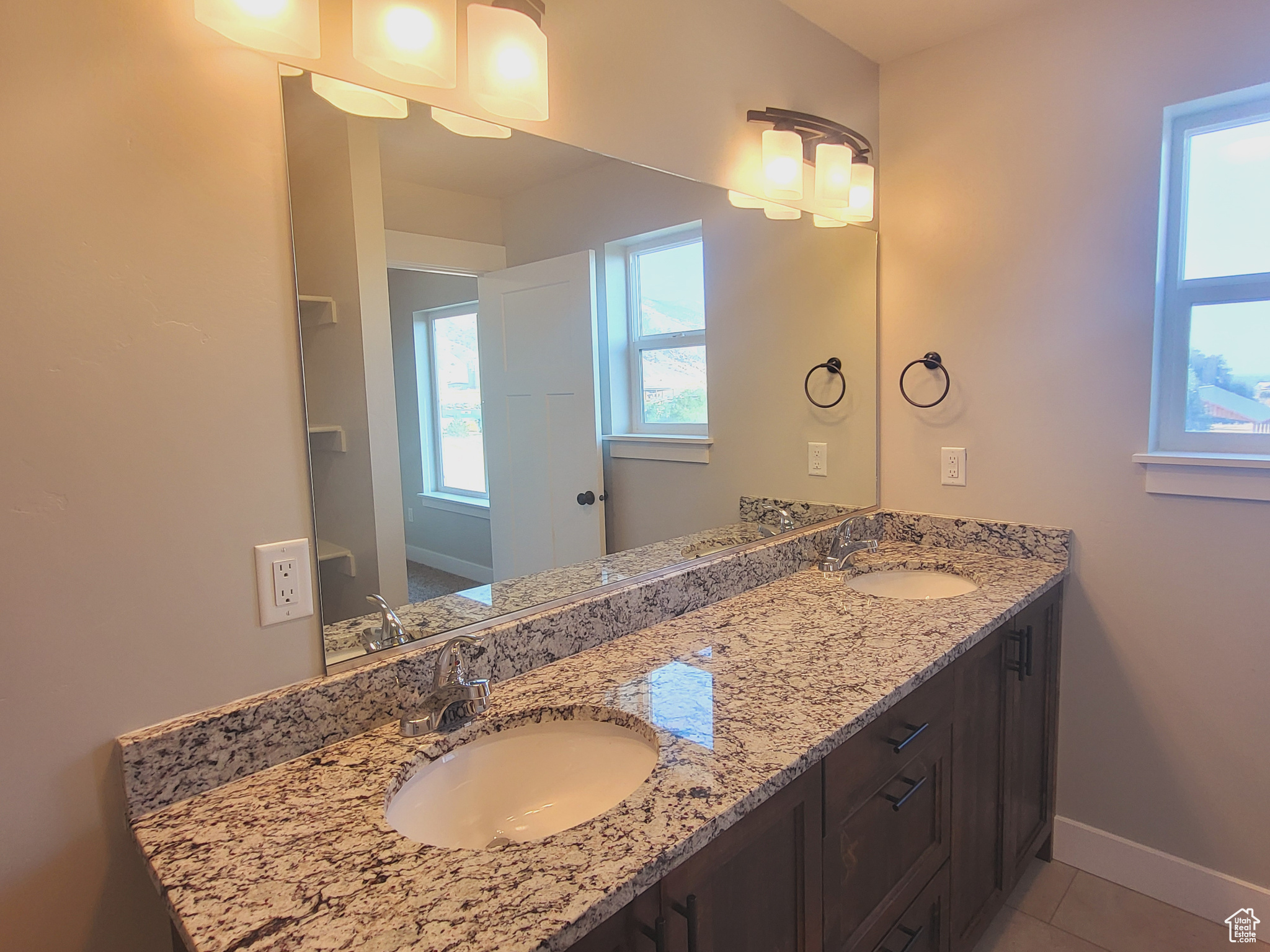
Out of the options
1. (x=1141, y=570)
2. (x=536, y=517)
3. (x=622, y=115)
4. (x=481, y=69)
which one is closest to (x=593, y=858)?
(x=536, y=517)

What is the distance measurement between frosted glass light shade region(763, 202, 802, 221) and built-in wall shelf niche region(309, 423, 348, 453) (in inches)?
51.2

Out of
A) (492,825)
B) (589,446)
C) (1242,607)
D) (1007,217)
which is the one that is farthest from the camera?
(1007,217)

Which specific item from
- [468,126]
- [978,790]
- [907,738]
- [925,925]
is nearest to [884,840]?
[907,738]

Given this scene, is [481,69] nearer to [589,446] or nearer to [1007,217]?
[589,446]

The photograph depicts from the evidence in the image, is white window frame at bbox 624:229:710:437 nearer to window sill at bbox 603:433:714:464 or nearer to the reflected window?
window sill at bbox 603:433:714:464

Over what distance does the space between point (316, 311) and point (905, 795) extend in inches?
51.9

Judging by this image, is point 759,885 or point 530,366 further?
point 530,366

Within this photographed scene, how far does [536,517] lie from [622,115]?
34.3 inches

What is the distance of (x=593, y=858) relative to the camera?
31.7 inches

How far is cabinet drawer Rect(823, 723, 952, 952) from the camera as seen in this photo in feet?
3.84

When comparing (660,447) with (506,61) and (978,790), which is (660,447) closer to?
(506,61)

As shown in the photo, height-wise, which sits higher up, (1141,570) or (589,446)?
(589,446)

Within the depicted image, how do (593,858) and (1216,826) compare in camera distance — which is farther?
(1216,826)

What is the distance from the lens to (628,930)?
0.81 metres
